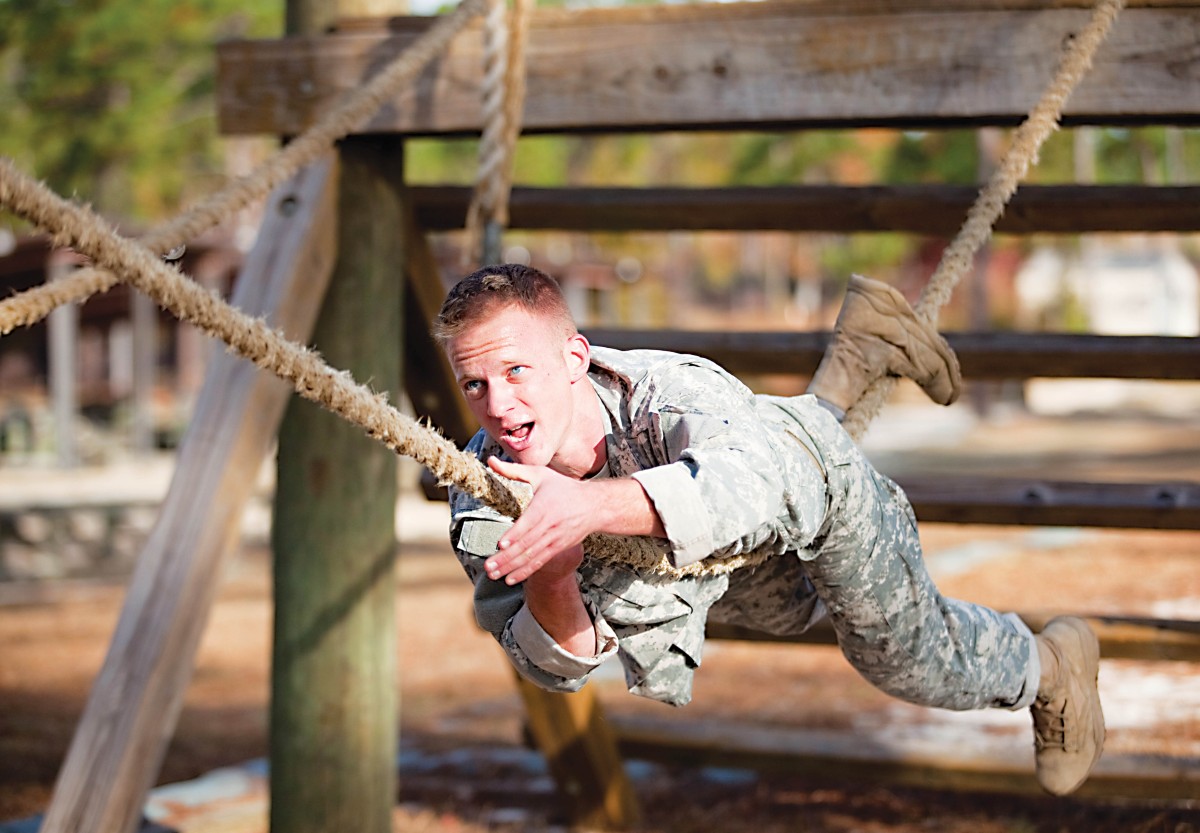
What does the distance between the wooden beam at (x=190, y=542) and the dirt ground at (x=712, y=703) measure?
0.86 m

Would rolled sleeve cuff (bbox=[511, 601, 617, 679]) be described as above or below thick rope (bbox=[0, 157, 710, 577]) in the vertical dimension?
below

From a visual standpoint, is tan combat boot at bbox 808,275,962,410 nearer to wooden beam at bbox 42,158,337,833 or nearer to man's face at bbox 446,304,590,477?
man's face at bbox 446,304,590,477

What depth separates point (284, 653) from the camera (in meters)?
3.32

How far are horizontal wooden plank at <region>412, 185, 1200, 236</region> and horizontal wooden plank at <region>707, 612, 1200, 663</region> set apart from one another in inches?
38.3

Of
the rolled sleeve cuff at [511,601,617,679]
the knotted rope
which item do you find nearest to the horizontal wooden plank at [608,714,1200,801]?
the rolled sleeve cuff at [511,601,617,679]

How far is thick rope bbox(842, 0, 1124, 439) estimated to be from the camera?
266 cm

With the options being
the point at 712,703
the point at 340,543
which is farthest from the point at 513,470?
the point at 712,703

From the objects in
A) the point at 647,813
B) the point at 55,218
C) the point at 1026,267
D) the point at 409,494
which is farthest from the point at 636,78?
the point at 1026,267

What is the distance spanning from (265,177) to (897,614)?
1.46m

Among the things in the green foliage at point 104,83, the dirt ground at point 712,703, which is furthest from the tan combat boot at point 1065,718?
the green foliage at point 104,83

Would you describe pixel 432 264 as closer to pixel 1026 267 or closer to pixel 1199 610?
pixel 1199 610

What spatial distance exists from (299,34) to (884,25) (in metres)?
1.42

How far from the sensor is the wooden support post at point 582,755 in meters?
3.80

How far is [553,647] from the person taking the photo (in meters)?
2.02
